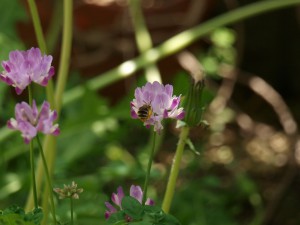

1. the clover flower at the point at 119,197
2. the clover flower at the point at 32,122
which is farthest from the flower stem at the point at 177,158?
the clover flower at the point at 32,122

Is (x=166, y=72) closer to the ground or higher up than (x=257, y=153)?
higher up

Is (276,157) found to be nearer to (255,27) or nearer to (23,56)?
(255,27)

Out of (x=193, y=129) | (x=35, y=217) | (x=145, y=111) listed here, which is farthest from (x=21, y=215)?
(x=193, y=129)

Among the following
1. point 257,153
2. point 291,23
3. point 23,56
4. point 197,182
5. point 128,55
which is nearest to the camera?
point 23,56

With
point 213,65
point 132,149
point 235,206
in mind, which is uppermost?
point 213,65

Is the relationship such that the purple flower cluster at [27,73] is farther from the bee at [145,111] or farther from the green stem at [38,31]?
the green stem at [38,31]

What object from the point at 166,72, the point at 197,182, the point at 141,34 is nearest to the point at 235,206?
the point at 197,182
